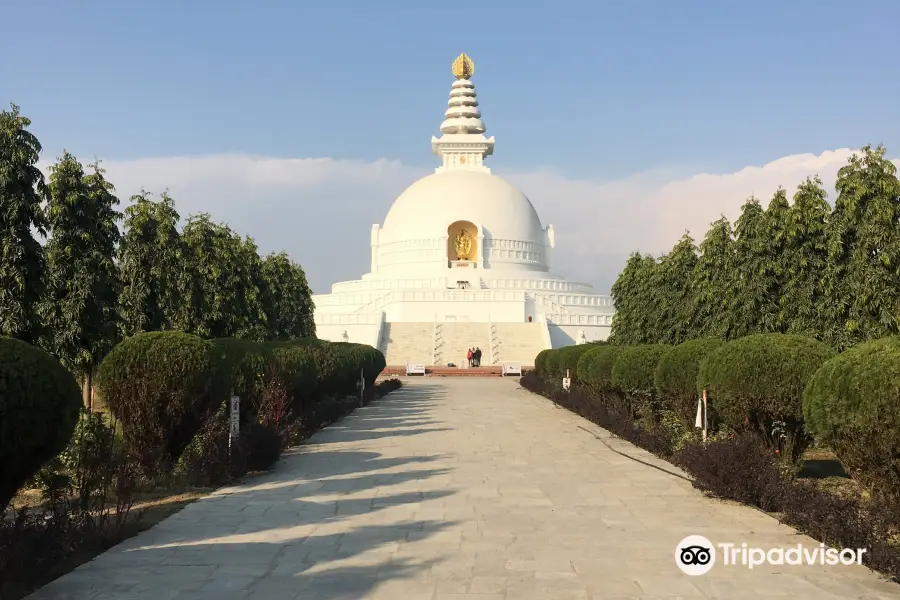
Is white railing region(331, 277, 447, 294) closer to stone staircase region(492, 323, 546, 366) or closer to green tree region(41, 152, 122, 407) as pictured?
stone staircase region(492, 323, 546, 366)

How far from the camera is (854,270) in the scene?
15.0 m

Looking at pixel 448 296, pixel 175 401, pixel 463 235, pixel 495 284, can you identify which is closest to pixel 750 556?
pixel 175 401

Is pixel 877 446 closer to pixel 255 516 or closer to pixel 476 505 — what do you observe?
pixel 476 505

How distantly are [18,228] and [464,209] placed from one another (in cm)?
5308

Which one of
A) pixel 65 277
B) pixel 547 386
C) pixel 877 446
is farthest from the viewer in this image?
pixel 547 386

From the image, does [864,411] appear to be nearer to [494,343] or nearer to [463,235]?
[494,343]

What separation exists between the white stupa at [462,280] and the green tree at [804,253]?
30.8 m

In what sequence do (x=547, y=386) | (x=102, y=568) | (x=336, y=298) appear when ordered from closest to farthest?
1. (x=102, y=568)
2. (x=547, y=386)
3. (x=336, y=298)

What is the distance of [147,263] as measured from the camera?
19.8 metres

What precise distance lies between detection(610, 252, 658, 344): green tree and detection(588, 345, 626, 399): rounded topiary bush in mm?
9501

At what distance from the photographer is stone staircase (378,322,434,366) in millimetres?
46625

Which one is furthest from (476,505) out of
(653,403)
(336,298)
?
(336,298)

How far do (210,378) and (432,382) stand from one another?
83.4 feet

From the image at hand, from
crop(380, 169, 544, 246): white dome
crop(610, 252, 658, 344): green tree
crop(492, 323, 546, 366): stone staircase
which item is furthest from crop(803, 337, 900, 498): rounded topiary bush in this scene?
crop(380, 169, 544, 246): white dome
